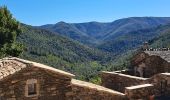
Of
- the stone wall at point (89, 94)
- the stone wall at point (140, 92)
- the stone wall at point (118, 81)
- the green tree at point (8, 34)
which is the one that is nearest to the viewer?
the stone wall at point (140, 92)

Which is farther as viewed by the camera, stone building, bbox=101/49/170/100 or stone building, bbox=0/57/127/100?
stone building, bbox=101/49/170/100

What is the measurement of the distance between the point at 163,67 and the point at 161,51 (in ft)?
5.62

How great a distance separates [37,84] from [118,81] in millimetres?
6887

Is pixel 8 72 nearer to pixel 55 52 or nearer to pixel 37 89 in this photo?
pixel 37 89

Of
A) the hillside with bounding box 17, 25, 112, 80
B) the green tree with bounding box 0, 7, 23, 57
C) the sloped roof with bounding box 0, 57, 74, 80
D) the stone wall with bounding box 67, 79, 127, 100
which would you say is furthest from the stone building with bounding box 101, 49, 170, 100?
the hillside with bounding box 17, 25, 112, 80

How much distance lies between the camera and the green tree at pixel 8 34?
3386 cm

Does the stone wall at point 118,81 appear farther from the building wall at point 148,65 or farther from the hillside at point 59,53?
the hillside at point 59,53

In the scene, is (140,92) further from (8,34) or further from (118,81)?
(8,34)

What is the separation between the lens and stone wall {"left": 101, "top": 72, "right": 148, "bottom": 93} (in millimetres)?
20227

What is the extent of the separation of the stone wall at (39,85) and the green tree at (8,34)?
1695cm

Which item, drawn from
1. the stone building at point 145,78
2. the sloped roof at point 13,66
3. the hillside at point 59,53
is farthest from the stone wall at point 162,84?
the hillside at point 59,53

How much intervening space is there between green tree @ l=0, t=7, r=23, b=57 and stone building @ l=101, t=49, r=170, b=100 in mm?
12418

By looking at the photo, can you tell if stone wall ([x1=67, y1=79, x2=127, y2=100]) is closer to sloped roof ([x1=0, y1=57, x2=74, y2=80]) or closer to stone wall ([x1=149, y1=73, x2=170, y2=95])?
sloped roof ([x1=0, y1=57, x2=74, y2=80])

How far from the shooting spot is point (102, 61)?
623 feet
